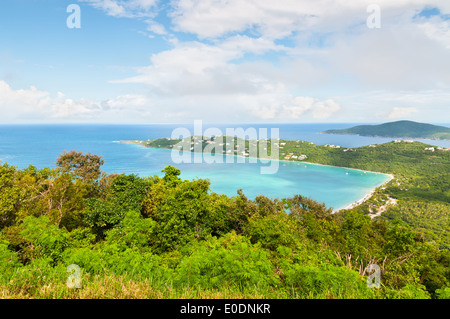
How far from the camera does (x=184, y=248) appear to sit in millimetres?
8438

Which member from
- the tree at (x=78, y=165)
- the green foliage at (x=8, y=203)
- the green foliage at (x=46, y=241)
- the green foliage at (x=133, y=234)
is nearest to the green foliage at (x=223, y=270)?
the green foliage at (x=133, y=234)

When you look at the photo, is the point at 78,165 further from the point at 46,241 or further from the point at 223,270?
the point at 223,270

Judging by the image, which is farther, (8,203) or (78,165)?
(78,165)

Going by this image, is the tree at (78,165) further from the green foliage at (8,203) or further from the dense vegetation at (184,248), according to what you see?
the green foliage at (8,203)

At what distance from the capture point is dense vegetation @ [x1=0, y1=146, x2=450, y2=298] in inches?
117

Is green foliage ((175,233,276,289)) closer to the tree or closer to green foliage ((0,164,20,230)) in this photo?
green foliage ((0,164,20,230))

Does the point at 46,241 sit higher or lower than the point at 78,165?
lower

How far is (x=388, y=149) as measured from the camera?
314ft

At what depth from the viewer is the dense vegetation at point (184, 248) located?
9.71 feet

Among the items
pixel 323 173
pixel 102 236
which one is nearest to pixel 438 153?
pixel 323 173

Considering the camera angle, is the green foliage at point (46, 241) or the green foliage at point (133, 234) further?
the green foliage at point (133, 234)

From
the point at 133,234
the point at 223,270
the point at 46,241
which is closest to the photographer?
the point at 223,270

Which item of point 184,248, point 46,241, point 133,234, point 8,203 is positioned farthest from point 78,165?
point 184,248

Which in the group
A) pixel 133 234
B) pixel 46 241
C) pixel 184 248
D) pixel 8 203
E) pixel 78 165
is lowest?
pixel 184 248
